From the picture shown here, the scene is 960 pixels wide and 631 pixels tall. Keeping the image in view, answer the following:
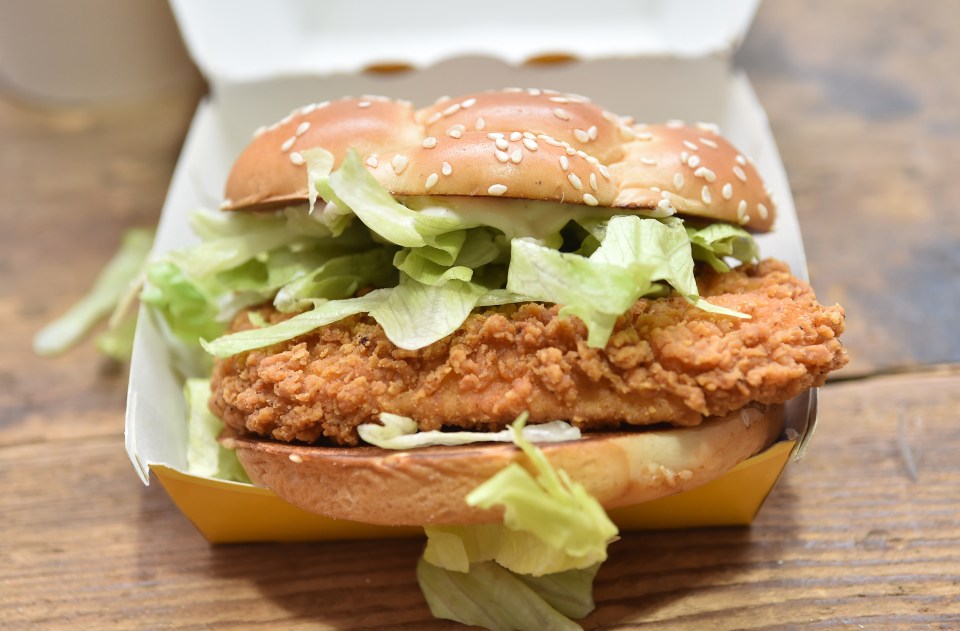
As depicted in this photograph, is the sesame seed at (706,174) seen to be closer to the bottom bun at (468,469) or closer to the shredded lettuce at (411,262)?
the shredded lettuce at (411,262)

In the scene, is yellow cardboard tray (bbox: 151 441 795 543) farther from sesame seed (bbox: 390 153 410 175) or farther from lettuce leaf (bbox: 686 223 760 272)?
sesame seed (bbox: 390 153 410 175)

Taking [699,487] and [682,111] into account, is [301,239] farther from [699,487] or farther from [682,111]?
[682,111]

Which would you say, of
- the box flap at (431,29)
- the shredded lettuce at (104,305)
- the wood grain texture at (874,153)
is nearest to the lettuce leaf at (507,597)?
the wood grain texture at (874,153)

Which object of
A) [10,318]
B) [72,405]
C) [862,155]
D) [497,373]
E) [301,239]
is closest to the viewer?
[497,373]

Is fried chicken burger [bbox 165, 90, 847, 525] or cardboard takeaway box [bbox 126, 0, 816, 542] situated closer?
fried chicken burger [bbox 165, 90, 847, 525]

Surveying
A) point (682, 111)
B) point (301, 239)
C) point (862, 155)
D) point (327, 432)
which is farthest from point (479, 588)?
point (862, 155)

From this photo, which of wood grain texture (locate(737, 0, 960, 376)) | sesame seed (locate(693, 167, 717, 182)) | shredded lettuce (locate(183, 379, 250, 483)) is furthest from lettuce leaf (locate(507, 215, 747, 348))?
wood grain texture (locate(737, 0, 960, 376))

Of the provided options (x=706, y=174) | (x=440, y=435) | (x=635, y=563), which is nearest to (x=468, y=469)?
(x=440, y=435)
